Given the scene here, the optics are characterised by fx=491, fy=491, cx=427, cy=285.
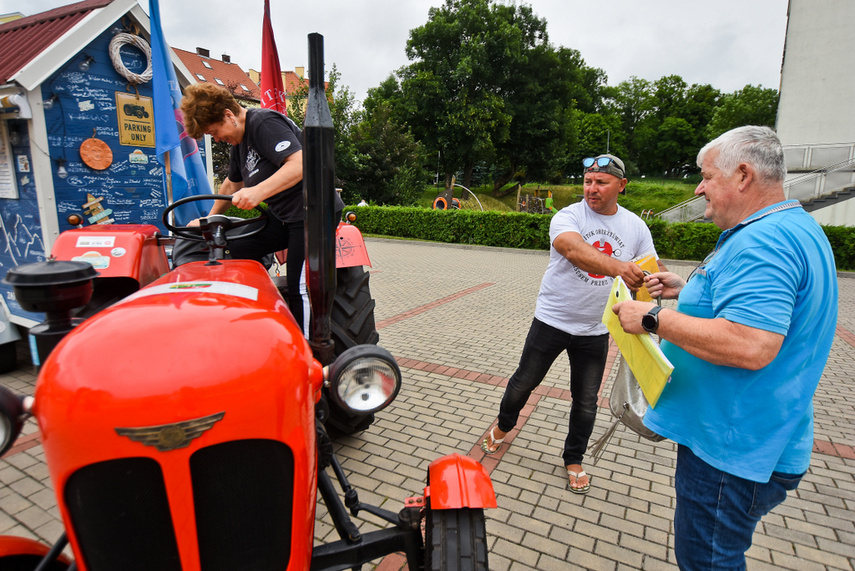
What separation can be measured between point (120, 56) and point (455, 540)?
20.2 feet

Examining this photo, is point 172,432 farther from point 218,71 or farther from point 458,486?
point 218,71

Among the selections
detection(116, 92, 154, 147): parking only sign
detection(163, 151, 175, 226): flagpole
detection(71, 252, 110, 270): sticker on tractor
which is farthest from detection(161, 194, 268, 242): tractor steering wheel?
detection(116, 92, 154, 147): parking only sign

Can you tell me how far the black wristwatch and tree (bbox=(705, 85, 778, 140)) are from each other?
171 ft

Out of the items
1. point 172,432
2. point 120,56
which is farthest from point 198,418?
point 120,56

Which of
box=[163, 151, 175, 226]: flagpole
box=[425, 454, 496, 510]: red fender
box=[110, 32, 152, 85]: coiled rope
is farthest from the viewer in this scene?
box=[163, 151, 175, 226]: flagpole

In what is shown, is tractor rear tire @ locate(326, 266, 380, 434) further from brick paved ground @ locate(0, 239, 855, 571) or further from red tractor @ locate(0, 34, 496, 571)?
red tractor @ locate(0, 34, 496, 571)

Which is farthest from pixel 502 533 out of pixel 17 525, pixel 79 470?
pixel 17 525

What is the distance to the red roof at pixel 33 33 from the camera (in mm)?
4719

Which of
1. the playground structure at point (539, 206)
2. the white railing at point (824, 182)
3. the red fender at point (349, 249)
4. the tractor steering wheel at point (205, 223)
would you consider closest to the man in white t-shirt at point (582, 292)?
the red fender at point (349, 249)

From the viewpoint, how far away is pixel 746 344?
143 cm

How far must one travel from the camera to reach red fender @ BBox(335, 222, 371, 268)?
10.3ft

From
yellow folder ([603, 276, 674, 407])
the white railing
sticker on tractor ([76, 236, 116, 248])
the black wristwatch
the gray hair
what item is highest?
the white railing

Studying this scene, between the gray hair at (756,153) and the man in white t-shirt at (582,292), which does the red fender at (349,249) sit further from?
the gray hair at (756,153)

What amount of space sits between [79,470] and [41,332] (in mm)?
482
